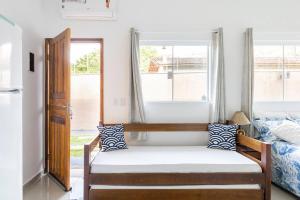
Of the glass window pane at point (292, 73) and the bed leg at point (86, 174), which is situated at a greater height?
the glass window pane at point (292, 73)

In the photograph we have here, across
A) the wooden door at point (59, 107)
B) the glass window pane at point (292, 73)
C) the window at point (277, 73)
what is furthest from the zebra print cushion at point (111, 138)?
the glass window pane at point (292, 73)

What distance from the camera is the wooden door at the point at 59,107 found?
9.80 feet

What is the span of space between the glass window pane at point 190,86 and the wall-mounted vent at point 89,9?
4.36ft

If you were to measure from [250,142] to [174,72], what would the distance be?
56.1 inches

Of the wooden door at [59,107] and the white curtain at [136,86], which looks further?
the white curtain at [136,86]

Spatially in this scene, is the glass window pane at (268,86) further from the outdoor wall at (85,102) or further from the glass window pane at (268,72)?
the outdoor wall at (85,102)

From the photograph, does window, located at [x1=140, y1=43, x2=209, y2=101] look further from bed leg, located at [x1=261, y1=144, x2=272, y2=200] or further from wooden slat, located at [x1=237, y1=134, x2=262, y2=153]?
bed leg, located at [x1=261, y1=144, x2=272, y2=200]

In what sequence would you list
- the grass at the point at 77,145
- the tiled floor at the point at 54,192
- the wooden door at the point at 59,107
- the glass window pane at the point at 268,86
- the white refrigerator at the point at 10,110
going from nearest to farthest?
the white refrigerator at the point at 10,110
the tiled floor at the point at 54,192
the wooden door at the point at 59,107
the glass window pane at the point at 268,86
the grass at the point at 77,145

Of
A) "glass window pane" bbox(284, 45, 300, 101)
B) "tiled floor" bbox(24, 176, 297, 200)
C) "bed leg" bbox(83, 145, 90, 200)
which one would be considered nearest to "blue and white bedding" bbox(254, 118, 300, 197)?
"tiled floor" bbox(24, 176, 297, 200)

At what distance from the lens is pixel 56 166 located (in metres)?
3.33

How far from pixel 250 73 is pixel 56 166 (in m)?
3.00

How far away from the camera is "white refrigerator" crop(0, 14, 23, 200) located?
1.49 metres

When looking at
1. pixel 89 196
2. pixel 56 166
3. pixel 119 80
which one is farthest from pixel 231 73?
pixel 56 166

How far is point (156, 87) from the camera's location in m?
3.62
